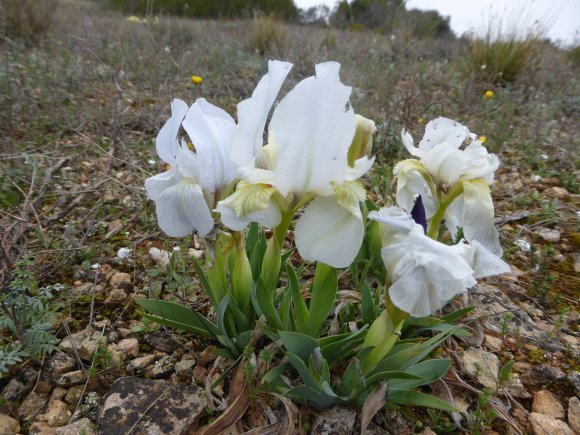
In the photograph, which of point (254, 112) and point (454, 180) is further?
point (454, 180)

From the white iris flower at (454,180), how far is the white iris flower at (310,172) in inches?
16.3

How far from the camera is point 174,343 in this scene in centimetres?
155

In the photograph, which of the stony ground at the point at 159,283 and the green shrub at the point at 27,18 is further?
the green shrub at the point at 27,18

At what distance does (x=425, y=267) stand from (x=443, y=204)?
0.51 metres

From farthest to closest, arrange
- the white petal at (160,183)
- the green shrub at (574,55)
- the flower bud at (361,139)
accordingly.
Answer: the green shrub at (574,55), the white petal at (160,183), the flower bud at (361,139)

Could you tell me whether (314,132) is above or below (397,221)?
above

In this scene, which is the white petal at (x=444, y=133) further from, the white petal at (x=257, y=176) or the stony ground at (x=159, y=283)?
the stony ground at (x=159, y=283)

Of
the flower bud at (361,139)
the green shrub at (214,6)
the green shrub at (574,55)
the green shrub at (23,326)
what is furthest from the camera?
the green shrub at (214,6)

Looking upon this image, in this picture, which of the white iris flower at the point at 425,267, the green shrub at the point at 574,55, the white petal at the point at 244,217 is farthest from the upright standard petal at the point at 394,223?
the green shrub at the point at 574,55

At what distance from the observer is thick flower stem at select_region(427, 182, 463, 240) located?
1.26 metres

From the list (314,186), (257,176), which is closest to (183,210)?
(257,176)

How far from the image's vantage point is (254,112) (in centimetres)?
98

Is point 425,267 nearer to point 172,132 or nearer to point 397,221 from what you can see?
point 397,221

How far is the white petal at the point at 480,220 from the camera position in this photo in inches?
47.0
